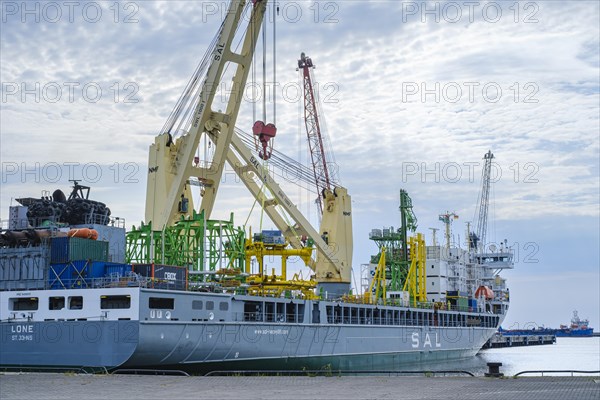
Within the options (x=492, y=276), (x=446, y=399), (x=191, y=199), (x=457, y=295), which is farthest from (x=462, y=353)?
(x=446, y=399)

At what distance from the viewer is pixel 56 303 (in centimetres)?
3856

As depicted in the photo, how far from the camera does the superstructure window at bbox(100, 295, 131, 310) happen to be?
3706 centimetres

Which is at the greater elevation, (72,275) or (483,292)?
(72,275)

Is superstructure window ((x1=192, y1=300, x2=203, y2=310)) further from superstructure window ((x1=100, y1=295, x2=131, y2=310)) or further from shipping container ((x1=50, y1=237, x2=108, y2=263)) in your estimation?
shipping container ((x1=50, y1=237, x2=108, y2=263))

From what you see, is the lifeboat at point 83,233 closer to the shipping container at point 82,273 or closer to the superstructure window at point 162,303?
the shipping container at point 82,273

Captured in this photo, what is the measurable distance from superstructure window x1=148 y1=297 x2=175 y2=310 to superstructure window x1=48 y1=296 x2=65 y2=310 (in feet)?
15.9

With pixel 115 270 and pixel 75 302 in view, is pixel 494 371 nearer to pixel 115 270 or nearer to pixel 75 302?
pixel 115 270

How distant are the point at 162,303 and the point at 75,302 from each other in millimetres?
4494

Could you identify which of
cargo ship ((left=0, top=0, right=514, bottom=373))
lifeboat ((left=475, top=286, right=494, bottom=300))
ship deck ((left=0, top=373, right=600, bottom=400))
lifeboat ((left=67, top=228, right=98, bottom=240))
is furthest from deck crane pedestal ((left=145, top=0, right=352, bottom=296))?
lifeboat ((left=475, top=286, right=494, bottom=300))

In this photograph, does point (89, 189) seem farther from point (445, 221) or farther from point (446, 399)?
point (445, 221)

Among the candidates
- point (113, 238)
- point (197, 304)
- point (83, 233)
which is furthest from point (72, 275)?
point (197, 304)

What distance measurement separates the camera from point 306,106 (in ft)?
271

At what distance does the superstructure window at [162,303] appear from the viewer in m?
37.5

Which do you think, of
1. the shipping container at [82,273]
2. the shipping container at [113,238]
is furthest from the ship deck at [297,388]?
the shipping container at [113,238]
